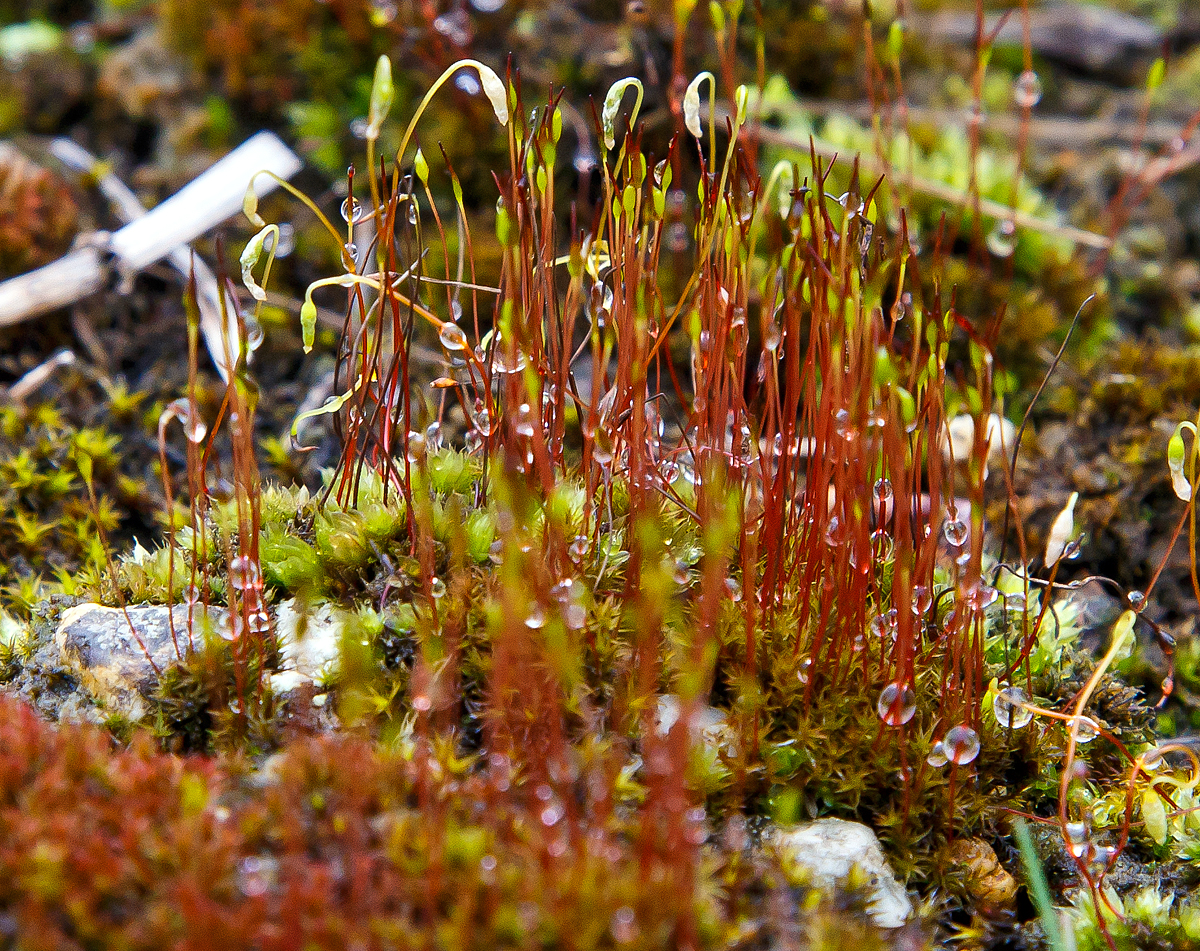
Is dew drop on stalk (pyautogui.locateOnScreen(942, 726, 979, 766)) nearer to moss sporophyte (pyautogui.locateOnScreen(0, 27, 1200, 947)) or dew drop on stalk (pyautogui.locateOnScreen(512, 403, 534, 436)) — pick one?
moss sporophyte (pyautogui.locateOnScreen(0, 27, 1200, 947))

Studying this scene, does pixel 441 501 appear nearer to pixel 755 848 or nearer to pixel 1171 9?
pixel 755 848

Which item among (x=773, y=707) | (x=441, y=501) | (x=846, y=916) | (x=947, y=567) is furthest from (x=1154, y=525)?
(x=441, y=501)

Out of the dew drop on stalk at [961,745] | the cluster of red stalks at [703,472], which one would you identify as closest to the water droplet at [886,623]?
the cluster of red stalks at [703,472]

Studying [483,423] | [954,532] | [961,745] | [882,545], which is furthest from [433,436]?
[961,745]

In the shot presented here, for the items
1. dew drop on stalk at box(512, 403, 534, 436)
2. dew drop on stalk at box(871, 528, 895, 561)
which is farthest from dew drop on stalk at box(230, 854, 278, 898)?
dew drop on stalk at box(871, 528, 895, 561)

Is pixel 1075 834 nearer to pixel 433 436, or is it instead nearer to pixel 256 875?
pixel 256 875

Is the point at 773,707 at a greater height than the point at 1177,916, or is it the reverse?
the point at 773,707
